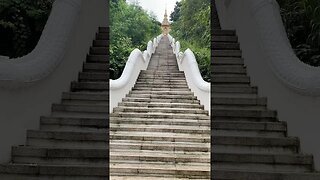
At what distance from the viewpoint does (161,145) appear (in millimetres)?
3824

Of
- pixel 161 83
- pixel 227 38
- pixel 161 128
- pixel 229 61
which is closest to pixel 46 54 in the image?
pixel 161 128

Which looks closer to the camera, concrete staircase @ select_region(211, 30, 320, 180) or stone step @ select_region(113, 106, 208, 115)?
concrete staircase @ select_region(211, 30, 320, 180)

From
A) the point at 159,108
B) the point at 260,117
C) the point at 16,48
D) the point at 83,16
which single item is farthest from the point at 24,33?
the point at 260,117

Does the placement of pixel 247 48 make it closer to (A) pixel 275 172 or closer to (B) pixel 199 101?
(B) pixel 199 101

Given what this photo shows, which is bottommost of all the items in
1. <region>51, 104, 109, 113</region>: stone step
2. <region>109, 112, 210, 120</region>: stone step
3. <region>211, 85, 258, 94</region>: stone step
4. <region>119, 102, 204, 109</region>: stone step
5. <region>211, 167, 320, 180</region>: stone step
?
<region>211, 167, 320, 180</region>: stone step

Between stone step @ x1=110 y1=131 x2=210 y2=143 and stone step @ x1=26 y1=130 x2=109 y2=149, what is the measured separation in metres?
0.92

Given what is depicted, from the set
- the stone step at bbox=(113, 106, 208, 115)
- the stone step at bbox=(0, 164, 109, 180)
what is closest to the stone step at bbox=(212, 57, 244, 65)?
the stone step at bbox=(113, 106, 208, 115)

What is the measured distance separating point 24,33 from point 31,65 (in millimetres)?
2687

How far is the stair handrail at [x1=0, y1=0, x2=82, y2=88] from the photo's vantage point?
285 cm

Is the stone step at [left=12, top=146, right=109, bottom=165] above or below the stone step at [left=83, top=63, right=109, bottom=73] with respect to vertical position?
below

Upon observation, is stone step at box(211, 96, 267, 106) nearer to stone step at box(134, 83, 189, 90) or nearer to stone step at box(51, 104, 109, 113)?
stone step at box(51, 104, 109, 113)

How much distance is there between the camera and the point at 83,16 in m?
4.96

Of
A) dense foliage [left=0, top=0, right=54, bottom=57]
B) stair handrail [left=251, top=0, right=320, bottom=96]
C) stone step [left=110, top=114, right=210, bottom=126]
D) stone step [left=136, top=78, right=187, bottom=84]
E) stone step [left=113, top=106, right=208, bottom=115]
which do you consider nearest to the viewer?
stair handrail [left=251, top=0, right=320, bottom=96]

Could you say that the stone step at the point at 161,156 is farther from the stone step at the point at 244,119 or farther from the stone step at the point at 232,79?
the stone step at the point at 232,79
